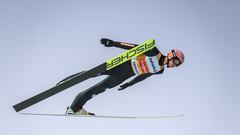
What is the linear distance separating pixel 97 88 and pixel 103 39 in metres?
1.03

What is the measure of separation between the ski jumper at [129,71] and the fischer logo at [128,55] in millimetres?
197

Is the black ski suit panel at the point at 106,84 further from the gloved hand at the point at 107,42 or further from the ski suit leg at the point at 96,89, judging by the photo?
the gloved hand at the point at 107,42

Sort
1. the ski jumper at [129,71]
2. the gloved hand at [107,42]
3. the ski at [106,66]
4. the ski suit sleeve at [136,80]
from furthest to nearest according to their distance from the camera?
the ski suit sleeve at [136,80] < the gloved hand at [107,42] < the ski jumper at [129,71] < the ski at [106,66]

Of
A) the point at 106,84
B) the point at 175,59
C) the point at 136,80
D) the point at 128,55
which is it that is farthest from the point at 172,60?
the point at 106,84

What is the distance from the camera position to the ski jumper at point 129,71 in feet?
29.1

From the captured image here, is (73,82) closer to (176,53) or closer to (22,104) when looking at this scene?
(22,104)

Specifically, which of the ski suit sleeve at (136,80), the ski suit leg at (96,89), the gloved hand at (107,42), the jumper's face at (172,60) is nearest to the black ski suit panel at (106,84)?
the ski suit leg at (96,89)

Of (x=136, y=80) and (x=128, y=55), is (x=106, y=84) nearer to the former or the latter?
(x=136, y=80)

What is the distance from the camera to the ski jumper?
29.1 ft

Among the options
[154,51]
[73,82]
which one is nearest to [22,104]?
[73,82]

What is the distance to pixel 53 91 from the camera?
9031 millimetres

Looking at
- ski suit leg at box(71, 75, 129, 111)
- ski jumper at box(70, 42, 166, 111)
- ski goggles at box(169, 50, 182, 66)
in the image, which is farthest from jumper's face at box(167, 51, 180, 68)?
ski suit leg at box(71, 75, 129, 111)

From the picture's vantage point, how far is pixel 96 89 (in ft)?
30.5

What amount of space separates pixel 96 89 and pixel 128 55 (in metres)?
1.12
